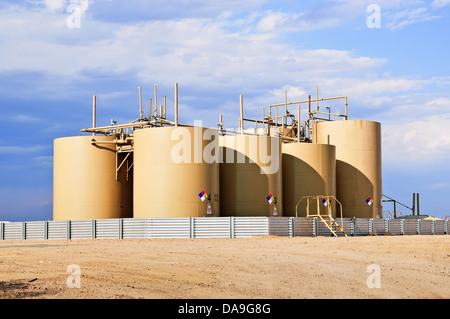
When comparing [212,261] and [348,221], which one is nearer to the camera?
[212,261]

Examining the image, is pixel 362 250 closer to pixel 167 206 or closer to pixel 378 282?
pixel 378 282

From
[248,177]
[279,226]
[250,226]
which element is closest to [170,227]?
[250,226]

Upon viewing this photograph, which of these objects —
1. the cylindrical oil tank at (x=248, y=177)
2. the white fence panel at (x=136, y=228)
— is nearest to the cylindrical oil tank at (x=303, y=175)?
the cylindrical oil tank at (x=248, y=177)

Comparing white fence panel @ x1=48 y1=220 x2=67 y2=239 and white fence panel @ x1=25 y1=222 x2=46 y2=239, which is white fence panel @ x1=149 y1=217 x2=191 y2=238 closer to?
white fence panel @ x1=48 y1=220 x2=67 y2=239

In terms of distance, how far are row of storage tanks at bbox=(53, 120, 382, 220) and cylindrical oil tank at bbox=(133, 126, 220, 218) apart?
0.16 feet

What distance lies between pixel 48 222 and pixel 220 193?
962 cm

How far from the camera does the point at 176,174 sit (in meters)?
31.8

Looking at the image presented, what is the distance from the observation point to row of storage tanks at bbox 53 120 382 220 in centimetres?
3212

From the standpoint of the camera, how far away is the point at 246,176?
36.2m

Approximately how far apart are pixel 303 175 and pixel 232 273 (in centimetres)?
2454

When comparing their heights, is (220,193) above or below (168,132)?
below

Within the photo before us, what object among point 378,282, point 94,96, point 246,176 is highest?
point 94,96

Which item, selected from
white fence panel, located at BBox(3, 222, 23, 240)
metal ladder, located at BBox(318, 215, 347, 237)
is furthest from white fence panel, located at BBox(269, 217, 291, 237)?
white fence panel, located at BBox(3, 222, 23, 240)
